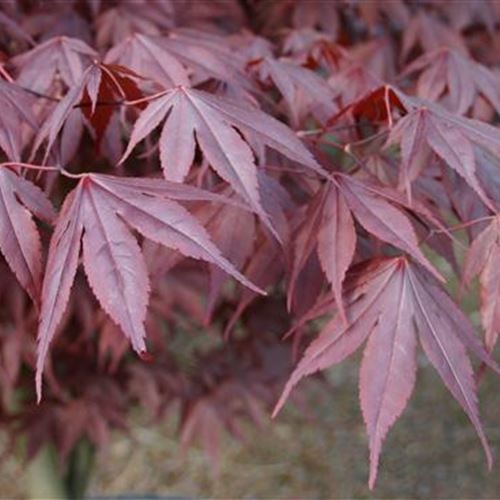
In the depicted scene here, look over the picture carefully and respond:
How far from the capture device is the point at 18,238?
3.15 feet

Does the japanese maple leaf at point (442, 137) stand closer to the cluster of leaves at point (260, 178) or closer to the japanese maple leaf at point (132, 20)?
the cluster of leaves at point (260, 178)

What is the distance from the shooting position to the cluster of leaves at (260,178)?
3.10ft

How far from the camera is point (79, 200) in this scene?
94 centimetres

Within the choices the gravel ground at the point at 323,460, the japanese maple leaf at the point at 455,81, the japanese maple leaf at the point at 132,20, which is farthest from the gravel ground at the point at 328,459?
the japanese maple leaf at the point at 455,81

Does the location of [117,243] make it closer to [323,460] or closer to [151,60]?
[151,60]

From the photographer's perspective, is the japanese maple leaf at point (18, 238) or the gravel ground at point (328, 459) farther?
the gravel ground at point (328, 459)

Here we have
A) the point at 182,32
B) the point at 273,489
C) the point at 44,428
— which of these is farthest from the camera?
the point at 273,489

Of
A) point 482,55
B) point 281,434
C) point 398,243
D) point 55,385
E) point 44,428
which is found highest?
point 398,243

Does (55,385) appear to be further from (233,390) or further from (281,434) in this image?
(281,434)

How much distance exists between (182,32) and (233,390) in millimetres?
1039

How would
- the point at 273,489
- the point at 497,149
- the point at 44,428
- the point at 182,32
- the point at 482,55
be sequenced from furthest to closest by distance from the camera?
1. the point at 273,489
2. the point at 44,428
3. the point at 482,55
4. the point at 182,32
5. the point at 497,149

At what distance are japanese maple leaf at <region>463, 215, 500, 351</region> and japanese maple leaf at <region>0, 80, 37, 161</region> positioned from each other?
45cm

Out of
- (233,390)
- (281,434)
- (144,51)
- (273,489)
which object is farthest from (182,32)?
(281,434)

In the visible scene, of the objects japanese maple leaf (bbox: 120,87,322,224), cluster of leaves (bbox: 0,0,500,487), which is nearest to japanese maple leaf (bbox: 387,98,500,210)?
cluster of leaves (bbox: 0,0,500,487)
